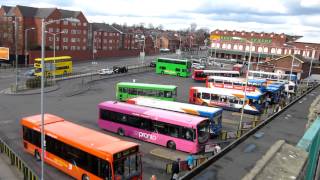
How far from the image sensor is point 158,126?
22.9 metres

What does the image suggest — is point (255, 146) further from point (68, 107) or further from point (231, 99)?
point (68, 107)

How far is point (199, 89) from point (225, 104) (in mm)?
3674

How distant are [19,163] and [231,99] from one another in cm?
2409

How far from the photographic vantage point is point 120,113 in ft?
81.7

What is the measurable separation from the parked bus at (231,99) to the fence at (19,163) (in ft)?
75.0

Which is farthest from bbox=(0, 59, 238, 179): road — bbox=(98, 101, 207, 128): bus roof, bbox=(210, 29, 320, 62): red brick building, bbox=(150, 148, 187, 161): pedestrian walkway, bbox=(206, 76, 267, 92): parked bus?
bbox=(210, 29, 320, 62): red brick building

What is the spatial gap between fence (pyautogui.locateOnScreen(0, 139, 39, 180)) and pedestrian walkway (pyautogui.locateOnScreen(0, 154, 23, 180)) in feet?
0.88

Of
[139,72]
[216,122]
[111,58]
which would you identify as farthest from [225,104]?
[111,58]

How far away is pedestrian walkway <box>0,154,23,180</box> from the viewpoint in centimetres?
1688

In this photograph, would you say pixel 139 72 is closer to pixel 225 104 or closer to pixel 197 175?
pixel 225 104

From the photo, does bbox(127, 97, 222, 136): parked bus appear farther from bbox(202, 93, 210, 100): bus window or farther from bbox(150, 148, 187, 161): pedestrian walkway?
bbox(202, 93, 210, 100): bus window

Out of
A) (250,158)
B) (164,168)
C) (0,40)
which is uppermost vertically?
(0,40)

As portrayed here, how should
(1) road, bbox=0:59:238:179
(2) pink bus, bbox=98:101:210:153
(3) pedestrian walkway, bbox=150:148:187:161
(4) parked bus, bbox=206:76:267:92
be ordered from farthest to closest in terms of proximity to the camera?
(4) parked bus, bbox=206:76:267:92
(2) pink bus, bbox=98:101:210:153
(3) pedestrian walkway, bbox=150:148:187:161
(1) road, bbox=0:59:238:179

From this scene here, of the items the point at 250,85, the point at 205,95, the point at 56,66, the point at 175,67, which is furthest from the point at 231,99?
the point at 56,66
